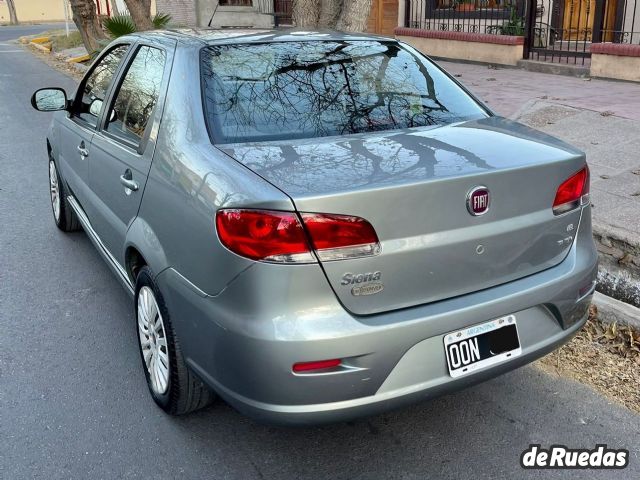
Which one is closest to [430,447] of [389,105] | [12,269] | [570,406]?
[570,406]

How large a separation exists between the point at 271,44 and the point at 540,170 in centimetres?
152

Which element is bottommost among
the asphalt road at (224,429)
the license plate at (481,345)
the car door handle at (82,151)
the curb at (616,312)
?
the asphalt road at (224,429)

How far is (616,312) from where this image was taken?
3.91m

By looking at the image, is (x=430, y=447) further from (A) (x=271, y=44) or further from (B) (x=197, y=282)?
(A) (x=271, y=44)

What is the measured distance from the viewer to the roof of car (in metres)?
3.45

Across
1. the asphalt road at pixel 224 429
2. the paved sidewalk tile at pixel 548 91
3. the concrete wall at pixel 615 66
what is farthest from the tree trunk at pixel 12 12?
the asphalt road at pixel 224 429

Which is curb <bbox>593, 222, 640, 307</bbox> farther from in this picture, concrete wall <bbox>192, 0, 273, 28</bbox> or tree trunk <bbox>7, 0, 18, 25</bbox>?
tree trunk <bbox>7, 0, 18, 25</bbox>

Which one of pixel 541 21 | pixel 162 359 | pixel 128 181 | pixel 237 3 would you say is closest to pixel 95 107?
pixel 128 181

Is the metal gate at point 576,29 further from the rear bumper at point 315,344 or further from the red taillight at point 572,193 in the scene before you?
the rear bumper at point 315,344

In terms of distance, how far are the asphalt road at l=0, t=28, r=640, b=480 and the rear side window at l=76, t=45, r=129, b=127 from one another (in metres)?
1.32

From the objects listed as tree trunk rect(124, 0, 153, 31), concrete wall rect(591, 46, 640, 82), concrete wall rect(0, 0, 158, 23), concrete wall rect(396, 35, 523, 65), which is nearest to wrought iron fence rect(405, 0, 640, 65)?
concrete wall rect(396, 35, 523, 65)

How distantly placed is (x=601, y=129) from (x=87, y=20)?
43.3 ft

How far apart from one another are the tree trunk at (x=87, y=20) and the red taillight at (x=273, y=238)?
15.3 metres

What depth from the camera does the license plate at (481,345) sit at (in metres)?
2.57
